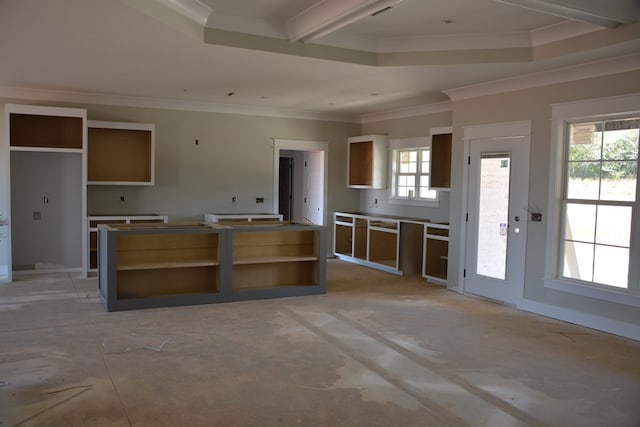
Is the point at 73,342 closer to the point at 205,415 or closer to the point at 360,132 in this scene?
the point at 205,415

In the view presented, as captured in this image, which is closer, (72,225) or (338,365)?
(338,365)

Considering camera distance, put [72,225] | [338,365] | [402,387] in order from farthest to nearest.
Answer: [72,225]
[338,365]
[402,387]

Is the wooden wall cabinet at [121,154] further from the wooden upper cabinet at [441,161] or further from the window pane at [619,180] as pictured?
the window pane at [619,180]

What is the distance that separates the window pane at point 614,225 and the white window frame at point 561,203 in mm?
84

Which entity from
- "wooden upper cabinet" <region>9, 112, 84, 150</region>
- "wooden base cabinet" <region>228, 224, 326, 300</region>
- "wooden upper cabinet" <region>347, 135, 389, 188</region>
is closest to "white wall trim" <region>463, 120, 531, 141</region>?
"wooden base cabinet" <region>228, 224, 326, 300</region>

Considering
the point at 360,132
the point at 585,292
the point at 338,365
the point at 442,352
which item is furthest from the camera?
the point at 360,132

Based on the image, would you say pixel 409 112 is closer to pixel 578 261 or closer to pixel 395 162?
pixel 395 162

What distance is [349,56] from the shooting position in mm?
5508

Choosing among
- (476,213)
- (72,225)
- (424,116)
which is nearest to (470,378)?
(476,213)

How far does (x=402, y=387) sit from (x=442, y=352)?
91cm

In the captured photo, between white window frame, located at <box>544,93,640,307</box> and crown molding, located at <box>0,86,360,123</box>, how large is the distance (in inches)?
182

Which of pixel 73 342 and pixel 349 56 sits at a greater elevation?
pixel 349 56

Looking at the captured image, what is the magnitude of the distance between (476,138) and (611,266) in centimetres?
223

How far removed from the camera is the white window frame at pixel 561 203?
16.3ft
